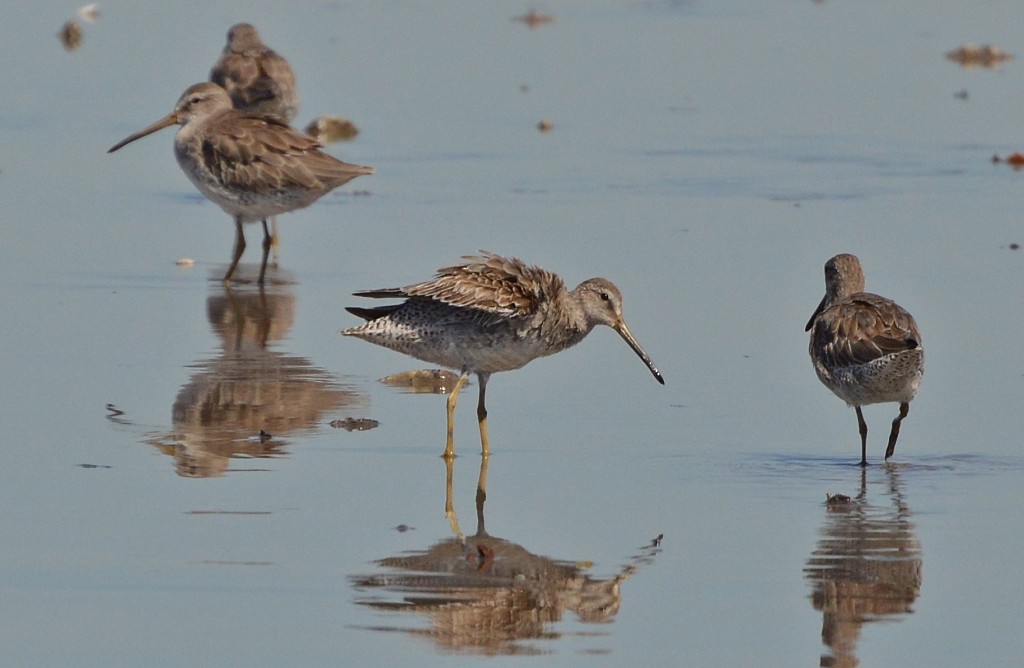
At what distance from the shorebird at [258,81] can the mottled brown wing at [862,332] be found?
7.32 m

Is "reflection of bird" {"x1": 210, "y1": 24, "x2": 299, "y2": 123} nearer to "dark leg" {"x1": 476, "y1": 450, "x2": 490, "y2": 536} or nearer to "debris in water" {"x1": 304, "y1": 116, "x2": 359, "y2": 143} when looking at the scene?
"debris in water" {"x1": 304, "y1": 116, "x2": 359, "y2": 143}

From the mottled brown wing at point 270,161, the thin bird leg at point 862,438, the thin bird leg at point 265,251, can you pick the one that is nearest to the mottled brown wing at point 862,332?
the thin bird leg at point 862,438

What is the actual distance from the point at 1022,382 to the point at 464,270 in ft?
9.60

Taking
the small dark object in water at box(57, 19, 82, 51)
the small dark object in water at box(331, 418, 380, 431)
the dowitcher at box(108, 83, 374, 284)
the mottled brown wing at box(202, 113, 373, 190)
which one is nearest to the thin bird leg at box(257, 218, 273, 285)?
the dowitcher at box(108, 83, 374, 284)

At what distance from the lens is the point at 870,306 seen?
9398 millimetres

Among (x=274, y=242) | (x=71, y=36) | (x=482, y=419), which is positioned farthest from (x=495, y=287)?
(x=71, y=36)

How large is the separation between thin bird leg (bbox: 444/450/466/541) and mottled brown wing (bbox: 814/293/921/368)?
6.38ft

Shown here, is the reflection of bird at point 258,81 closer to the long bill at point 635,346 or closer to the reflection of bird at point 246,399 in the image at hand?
the reflection of bird at point 246,399

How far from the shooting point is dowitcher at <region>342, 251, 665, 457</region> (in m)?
8.85

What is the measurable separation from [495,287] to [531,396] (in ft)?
3.57

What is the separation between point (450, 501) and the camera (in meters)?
7.88

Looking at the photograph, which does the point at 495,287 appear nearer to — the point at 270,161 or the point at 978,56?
the point at 270,161

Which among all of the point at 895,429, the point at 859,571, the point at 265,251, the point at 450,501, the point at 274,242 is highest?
the point at 274,242

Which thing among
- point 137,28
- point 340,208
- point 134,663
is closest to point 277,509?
point 134,663
